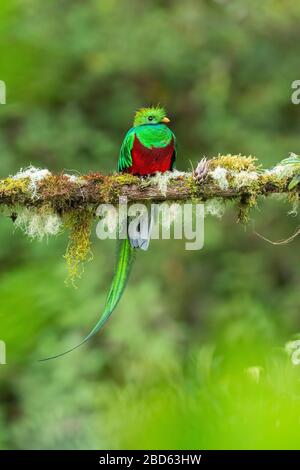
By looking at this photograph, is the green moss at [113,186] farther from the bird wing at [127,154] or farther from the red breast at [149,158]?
the bird wing at [127,154]

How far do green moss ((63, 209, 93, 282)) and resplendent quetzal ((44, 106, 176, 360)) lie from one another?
0.15 m

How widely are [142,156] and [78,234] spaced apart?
18.2 inches

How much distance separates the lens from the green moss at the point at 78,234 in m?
2.68

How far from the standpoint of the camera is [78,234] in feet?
8.87

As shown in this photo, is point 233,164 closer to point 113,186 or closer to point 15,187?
point 113,186

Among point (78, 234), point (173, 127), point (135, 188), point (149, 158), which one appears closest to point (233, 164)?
point (135, 188)

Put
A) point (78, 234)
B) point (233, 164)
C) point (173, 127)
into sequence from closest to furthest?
1. point (233, 164)
2. point (78, 234)
3. point (173, 127)

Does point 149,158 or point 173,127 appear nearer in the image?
point 149,158

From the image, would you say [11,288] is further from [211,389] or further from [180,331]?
[180,331]

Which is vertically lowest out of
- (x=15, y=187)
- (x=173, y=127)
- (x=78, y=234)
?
(x=78, y=234)

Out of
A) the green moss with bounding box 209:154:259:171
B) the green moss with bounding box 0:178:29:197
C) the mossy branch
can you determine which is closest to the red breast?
the mossy branch

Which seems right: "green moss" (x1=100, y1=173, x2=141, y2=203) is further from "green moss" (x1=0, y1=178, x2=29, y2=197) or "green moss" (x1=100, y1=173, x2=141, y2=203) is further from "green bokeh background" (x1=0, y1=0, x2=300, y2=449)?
→ "green bokeh background" (x1=0, y1=0, x2=300, y2=449)

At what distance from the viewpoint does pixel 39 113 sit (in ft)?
20.1
